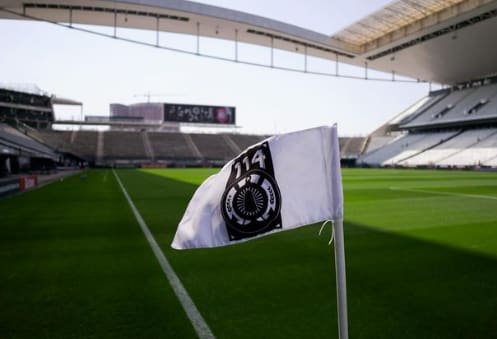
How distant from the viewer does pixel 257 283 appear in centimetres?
518

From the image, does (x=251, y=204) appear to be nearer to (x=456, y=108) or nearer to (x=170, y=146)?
(x=456, y=108)

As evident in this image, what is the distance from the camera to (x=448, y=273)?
560cm

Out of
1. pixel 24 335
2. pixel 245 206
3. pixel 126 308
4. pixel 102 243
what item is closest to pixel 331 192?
pixel 245 206

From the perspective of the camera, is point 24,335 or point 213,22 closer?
point 24,335

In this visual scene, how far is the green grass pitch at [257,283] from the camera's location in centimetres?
383

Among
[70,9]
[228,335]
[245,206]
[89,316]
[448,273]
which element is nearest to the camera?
[245,206]

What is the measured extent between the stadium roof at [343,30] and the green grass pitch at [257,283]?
71.5 ft

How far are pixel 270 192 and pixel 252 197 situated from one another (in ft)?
0.43

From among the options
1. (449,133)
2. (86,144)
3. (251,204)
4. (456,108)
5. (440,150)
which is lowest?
(251,204)

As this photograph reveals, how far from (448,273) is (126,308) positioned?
4549mm

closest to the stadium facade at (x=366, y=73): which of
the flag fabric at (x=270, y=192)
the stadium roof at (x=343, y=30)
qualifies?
the stadium roof at (x=343, y=30)

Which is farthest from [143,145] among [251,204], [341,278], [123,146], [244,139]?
[341,278]

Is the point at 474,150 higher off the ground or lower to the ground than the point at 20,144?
higher

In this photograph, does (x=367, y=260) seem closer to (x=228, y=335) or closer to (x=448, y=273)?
(x=448, y=273)
